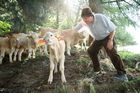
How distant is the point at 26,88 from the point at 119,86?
8.48ft

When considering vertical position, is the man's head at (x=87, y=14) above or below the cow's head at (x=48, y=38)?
above

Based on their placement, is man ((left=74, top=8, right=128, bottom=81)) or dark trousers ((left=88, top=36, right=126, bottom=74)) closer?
man ((left=74, top=8, right=128, bottom=81))

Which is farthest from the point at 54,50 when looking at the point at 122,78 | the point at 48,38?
the point at 122,78

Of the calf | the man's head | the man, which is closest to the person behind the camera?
the man's head

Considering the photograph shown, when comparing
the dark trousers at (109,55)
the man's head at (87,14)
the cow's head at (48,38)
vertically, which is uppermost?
the man's head at (87,14)

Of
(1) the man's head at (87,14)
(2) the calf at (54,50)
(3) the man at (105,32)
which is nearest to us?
(1) the man's head at (87,14)

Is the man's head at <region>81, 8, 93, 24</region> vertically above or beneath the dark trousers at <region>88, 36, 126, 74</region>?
above

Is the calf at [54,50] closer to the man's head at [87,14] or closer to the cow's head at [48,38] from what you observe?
the cow's head at [48,38]

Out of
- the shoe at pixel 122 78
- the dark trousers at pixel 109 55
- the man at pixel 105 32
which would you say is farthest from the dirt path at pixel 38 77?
the man at pixel 105 32

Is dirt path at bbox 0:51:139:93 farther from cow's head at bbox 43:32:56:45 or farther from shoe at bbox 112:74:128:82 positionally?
cow's head at bbox 43:32:56:45

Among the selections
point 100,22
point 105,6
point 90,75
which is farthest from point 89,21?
point 105,6

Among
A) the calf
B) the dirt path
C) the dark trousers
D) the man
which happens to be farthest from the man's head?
the dirt path

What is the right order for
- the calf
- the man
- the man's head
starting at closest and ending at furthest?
the man's head → the man → the calf

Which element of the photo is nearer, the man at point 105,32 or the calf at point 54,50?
the man at point 105,32
